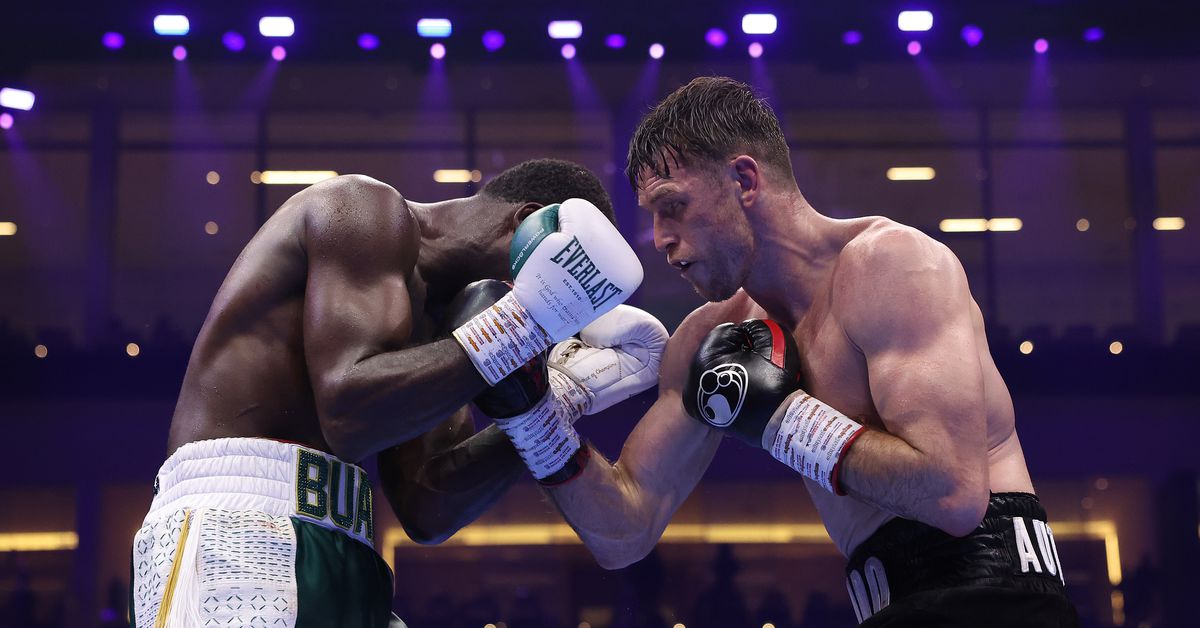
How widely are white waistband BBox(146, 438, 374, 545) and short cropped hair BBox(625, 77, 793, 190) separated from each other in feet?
3.62

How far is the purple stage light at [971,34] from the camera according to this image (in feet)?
29.6

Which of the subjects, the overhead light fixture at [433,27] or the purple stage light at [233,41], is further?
the purple stage light at [233,41]

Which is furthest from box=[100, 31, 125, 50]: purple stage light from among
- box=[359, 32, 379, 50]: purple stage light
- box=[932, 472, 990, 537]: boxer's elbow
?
box=[932, 472, 990, 537]: boxer's elbow

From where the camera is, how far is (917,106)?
10.7m

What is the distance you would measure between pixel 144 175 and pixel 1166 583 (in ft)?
32.1

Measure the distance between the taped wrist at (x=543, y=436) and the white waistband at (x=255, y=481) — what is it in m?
0.43

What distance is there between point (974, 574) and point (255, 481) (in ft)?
5.07

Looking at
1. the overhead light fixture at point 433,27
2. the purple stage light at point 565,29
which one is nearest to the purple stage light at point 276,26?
the overhead light fixture at point 433,27

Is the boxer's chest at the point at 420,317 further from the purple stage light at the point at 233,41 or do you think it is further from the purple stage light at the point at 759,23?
the purple stage light at the point at 233,41

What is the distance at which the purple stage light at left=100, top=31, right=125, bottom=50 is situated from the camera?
8695 mm

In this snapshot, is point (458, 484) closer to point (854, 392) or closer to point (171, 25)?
point (854, 392)

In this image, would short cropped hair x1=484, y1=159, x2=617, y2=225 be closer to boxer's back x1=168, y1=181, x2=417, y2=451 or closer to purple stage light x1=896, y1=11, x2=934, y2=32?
boxer's back x1=168, y1=181, x2=417, y2=451

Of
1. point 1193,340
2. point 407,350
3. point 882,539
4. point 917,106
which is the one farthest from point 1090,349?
point 407,350

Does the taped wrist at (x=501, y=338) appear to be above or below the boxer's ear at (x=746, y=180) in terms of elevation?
below
